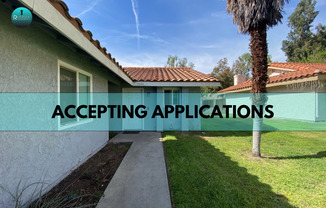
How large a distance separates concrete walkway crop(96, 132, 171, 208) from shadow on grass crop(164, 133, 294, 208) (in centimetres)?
28

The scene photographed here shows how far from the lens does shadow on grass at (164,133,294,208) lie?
2.96 m

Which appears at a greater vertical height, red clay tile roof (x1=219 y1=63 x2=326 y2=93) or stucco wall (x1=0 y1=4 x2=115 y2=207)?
red clay tile roof (x1=219 y1=63 x2=326 y2=93)

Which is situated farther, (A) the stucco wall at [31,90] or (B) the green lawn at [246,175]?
(B) the green lawn at [246,175]

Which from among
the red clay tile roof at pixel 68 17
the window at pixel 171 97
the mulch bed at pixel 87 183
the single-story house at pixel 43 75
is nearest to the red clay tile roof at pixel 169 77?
the window at pixel 171 97

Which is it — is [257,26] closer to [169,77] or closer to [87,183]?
[169,77]

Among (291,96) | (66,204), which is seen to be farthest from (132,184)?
(291,96)

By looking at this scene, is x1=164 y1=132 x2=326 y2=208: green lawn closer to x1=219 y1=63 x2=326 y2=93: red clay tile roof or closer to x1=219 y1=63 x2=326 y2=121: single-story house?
x1=219 y1=63 x2=326 y2=93: red clay tile roof

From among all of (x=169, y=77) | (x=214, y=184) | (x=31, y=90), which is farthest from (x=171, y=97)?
(x=31, y=90)

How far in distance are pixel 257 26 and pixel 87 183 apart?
7391 mm

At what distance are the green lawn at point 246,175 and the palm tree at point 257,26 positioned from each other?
40.6 inches

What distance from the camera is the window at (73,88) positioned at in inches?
154

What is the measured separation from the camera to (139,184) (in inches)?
141

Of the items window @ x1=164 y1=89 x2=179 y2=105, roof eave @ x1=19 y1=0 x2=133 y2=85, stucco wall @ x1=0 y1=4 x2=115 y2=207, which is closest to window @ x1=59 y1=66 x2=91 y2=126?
stucco wall @ x1=0 y1=4 x2=115 y2=207

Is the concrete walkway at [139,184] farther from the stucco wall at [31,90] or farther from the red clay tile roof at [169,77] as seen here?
the red clay tile roof at [169,77]
